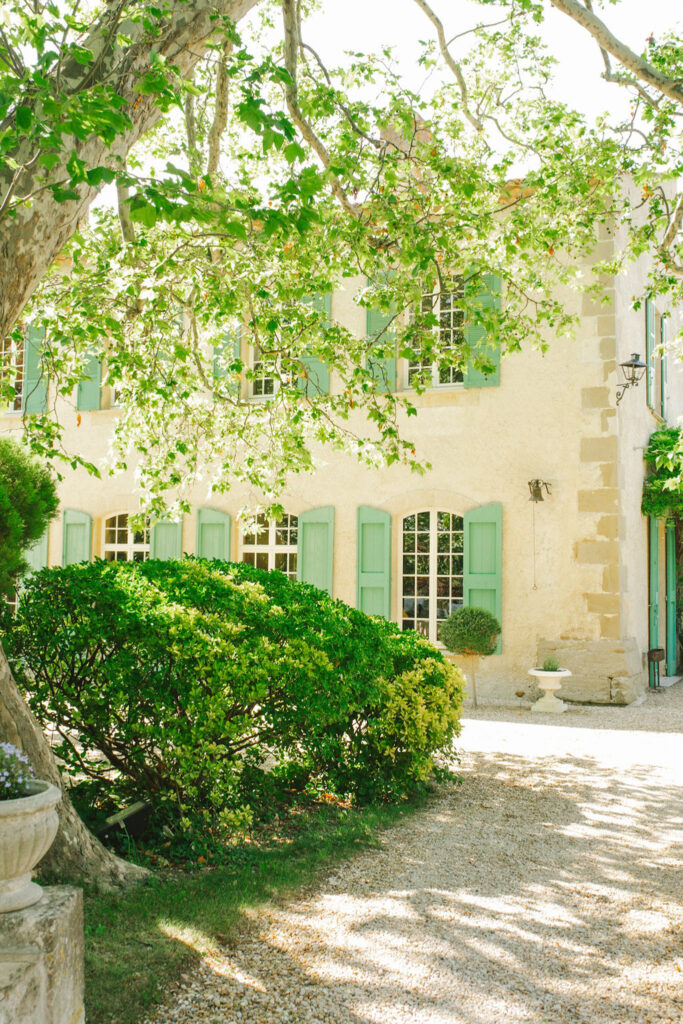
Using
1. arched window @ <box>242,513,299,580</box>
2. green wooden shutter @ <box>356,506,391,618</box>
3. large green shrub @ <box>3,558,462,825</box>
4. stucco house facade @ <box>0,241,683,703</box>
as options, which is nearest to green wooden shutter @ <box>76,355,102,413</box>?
stucco house facade @ <box>0,241,683,703</box>

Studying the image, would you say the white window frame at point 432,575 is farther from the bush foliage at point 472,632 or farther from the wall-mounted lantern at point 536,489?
the wall-mounted lantern at point 536,489

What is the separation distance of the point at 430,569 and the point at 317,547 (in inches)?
62.2

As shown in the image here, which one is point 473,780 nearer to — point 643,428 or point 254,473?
point 254,473

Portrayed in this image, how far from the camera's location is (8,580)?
20.7 ft

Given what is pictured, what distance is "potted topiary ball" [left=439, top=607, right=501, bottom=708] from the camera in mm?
10250

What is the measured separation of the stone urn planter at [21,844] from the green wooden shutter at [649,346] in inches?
442

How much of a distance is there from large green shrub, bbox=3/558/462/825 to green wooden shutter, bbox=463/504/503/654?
5136mm

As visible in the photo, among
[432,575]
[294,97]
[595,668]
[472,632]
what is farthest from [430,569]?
[294,97]

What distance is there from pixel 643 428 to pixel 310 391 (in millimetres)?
4666

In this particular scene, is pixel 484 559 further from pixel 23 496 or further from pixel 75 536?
pixel 75 536

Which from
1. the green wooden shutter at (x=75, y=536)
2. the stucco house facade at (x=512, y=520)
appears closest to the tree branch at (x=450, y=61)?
the stucco house facade at (x=512, y=520)

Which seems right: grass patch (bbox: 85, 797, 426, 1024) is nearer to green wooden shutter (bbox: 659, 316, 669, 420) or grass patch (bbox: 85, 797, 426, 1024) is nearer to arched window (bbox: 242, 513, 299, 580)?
arched window (bbox: 242, 513, 299, 580)

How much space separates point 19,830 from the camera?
263 cm

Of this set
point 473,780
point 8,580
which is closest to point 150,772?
point 8,580
